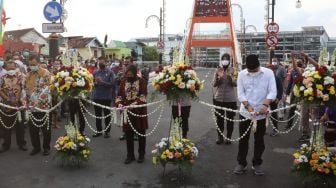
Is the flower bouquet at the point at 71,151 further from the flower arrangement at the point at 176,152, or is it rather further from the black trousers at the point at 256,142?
the black trousers at the point at 256,142

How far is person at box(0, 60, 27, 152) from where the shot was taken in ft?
Result: 28.4

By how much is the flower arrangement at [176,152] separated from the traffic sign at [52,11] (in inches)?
293

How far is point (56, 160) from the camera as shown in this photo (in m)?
7.59

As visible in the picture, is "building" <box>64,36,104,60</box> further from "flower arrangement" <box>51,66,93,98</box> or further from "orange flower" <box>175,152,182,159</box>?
"orange flower" <box>175,152,182,159</box>

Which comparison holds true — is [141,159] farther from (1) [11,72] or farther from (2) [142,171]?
(1) [11,72]

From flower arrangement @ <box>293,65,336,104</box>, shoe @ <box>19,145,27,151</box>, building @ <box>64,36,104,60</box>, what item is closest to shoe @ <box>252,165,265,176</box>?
flower arrangement @ <box>293,65,336,104</box>

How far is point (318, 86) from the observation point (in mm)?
5719

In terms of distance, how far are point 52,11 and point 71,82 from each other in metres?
6.07

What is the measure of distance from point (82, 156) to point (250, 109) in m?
3.23

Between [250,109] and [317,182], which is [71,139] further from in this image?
[317,182]

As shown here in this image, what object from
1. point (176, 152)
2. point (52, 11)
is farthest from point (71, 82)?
point (52, 11)

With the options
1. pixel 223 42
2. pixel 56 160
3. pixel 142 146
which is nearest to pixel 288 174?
pixel 142 146

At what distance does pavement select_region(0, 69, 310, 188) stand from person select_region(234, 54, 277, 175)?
1.21 feet

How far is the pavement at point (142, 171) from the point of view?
21.1ft
